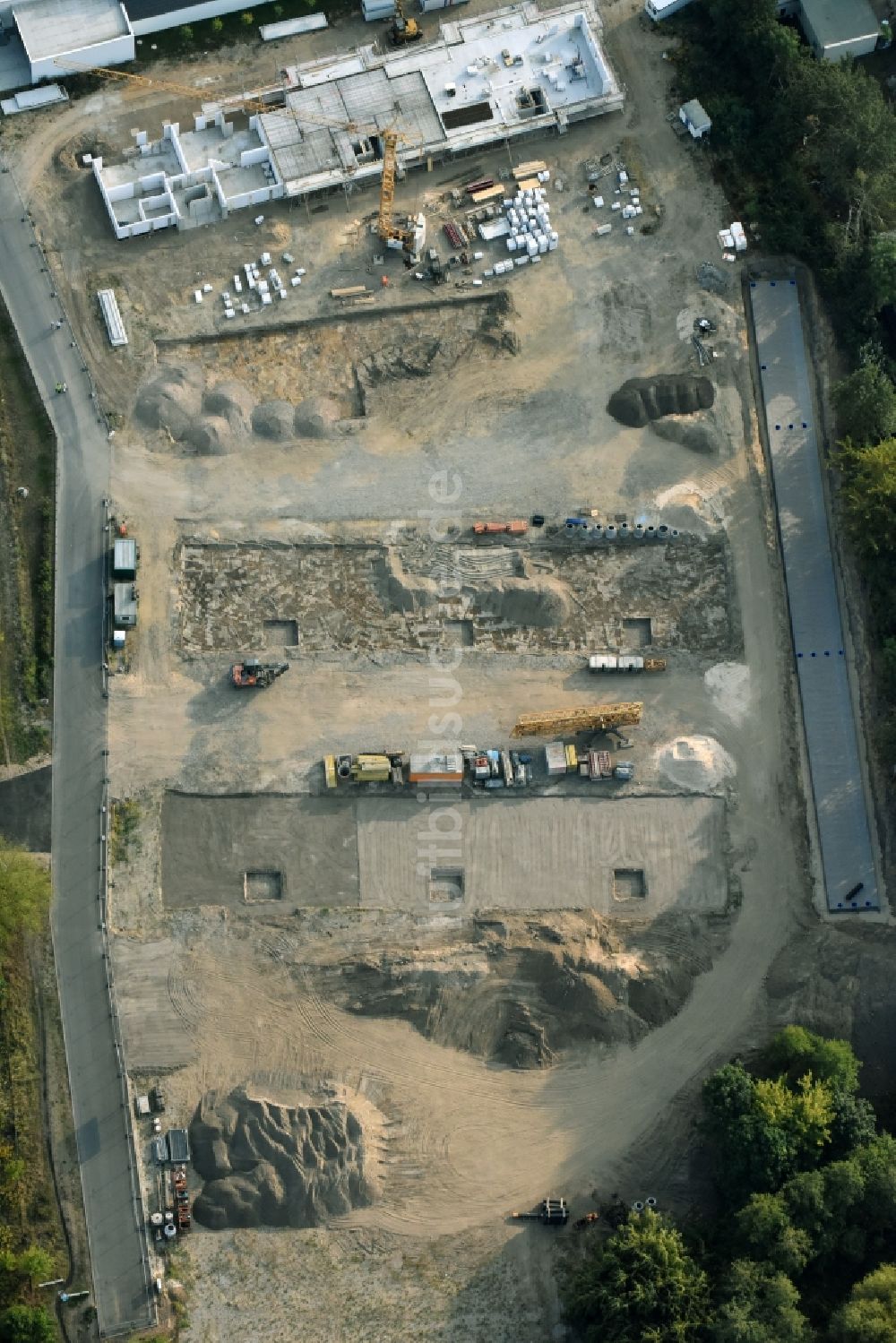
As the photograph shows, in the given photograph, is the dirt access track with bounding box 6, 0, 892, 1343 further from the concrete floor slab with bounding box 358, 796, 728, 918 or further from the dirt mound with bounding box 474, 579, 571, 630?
the dirt mound with bounding box 474, 579, 571, 630

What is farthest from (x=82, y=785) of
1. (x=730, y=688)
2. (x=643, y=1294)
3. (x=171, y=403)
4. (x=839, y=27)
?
(x=839, y=27)

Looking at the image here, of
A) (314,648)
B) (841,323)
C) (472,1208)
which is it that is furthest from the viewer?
(841,323)

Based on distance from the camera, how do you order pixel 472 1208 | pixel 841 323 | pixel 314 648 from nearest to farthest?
pixel 472 1208 < pixel 314 648 < pixel 841 323

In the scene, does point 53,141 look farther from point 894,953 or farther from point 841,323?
point 894,953

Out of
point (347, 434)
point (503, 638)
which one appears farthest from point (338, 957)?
point (347, 434)

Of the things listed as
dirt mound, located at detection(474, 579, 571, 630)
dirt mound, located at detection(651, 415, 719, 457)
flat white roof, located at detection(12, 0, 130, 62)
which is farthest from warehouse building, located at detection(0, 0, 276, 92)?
dirt mound, located at detection(474, 579, 571, 630)

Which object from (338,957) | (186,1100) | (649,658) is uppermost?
(649,658)

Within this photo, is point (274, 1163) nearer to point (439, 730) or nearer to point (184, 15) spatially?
point (439, 730)

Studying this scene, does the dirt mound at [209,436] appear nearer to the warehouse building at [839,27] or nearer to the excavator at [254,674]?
the excavator at [254,674]
